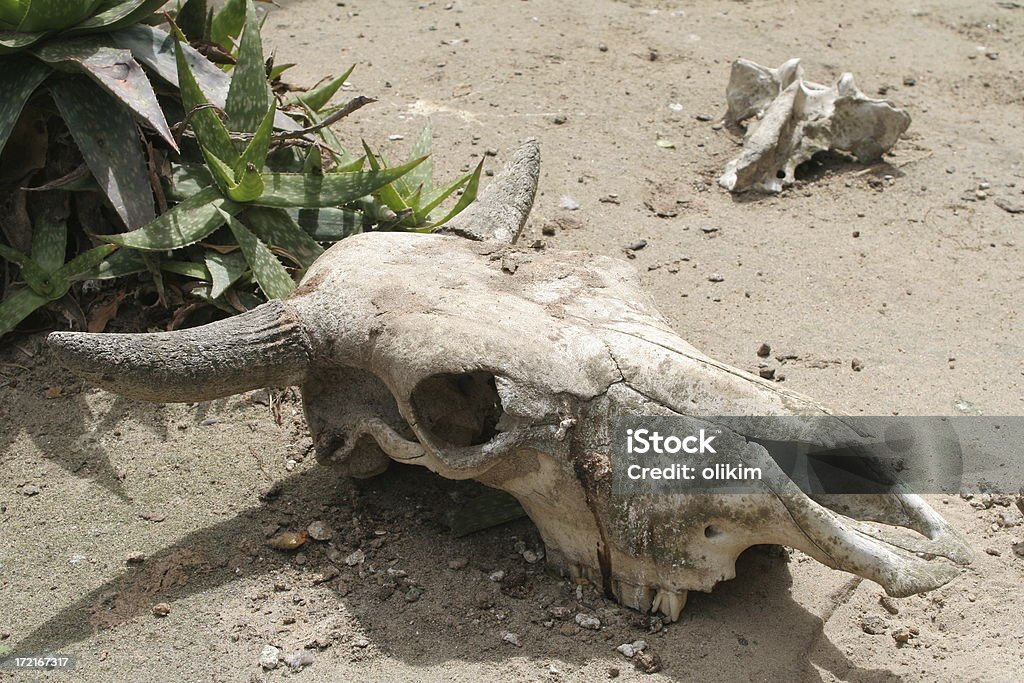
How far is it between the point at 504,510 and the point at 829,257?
245 centimetres

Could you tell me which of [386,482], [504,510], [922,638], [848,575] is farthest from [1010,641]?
[386,482]

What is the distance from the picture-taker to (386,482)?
3654 mm

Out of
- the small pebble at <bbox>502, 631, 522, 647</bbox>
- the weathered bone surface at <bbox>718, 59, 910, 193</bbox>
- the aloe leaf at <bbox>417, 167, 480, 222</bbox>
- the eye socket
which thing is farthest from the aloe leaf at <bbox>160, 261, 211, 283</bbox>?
the weathered bone surface at <bbox>718, 59, 910, 193</bbox>

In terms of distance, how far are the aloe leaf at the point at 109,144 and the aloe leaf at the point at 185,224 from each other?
0.23 ft

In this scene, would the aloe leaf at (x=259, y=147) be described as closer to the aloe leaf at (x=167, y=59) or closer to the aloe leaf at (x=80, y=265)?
the aloe leaf at (x=167, y=59)

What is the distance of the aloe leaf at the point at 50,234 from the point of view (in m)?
4.07

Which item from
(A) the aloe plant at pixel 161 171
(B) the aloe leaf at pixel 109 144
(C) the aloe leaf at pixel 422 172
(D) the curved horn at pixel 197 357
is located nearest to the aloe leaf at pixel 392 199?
(A) the aloe plant at pixel 161 171

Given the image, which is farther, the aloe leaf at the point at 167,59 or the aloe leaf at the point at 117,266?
the aloe leaf at the point at 167,59

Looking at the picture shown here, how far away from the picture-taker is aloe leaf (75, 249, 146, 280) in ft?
13.3

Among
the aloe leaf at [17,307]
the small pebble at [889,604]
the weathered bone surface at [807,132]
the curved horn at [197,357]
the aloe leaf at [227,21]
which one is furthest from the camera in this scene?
the weathered bone surface at [807,132]

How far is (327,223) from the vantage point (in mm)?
4332

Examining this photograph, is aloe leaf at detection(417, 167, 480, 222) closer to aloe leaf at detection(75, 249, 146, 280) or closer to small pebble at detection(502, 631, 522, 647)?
aloe leaf at detection(75, 249, 146, 280)

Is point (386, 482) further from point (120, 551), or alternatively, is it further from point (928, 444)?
point (928, 444)

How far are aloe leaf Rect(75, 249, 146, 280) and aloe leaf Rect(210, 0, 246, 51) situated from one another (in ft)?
4.16
